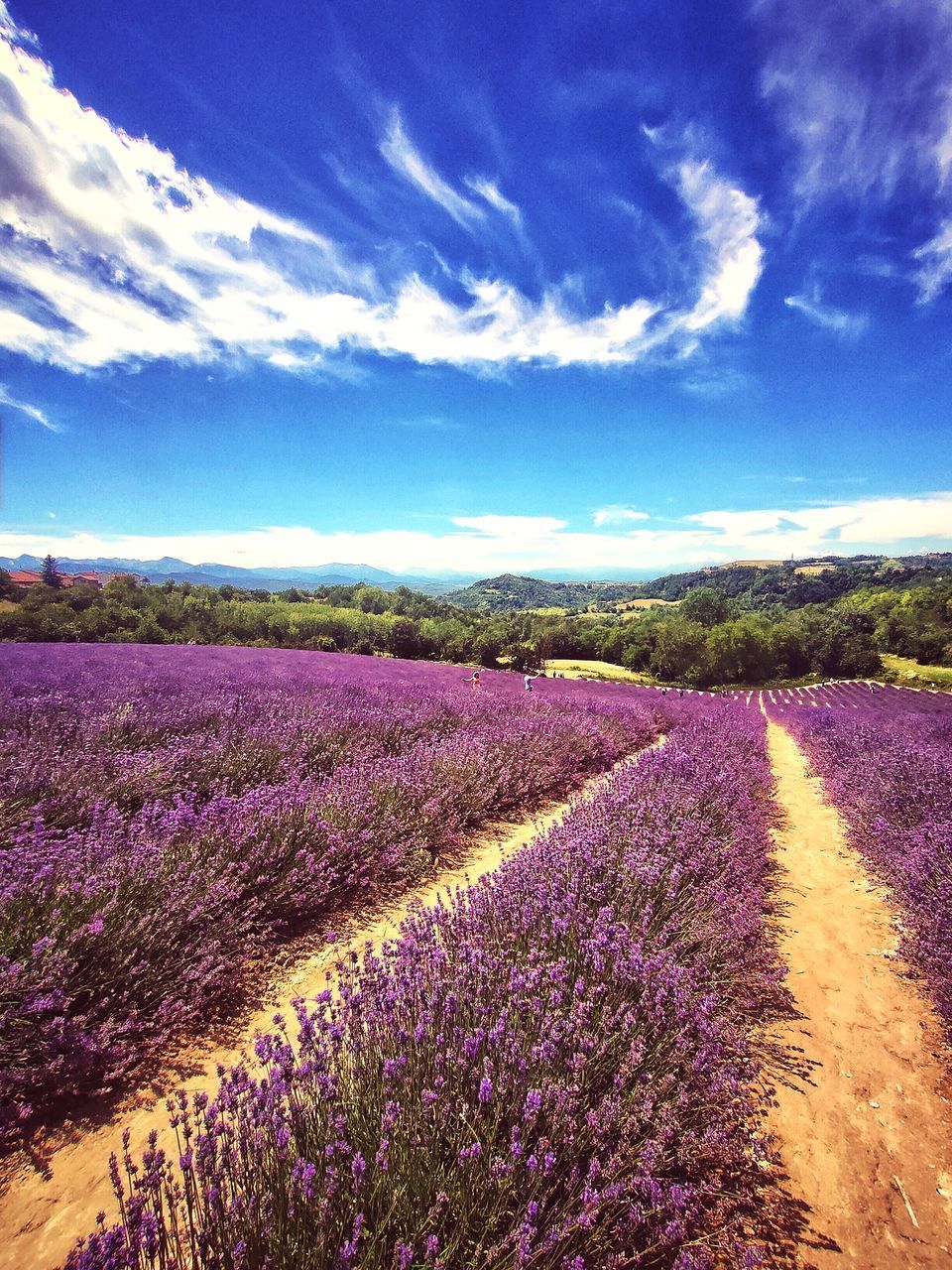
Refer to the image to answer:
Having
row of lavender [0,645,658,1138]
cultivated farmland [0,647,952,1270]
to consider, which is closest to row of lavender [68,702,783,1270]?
cultivated farmland [0,647,952,1270]

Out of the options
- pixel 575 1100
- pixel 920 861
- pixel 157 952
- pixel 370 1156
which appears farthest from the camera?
pixel 920 861

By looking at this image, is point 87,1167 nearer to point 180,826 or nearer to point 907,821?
point 180,826

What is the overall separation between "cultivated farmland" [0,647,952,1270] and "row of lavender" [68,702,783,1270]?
14 millimetres

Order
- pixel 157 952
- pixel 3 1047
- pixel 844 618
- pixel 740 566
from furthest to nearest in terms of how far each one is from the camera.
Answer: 1. pixel 740 566
2. pixel 844 618
3. pixel 157 952
4. pixel 3 1047

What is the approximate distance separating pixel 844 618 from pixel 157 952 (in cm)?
8266

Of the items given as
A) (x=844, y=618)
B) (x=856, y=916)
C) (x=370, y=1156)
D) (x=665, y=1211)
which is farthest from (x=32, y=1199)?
(x=844, y=618)

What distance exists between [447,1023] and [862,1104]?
211cm

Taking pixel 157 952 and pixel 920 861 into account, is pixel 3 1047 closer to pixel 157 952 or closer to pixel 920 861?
pixel 157 952

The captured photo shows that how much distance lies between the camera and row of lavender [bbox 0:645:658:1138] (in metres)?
2.19

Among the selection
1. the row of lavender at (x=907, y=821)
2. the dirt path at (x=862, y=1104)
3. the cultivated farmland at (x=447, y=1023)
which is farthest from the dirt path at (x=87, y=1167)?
the row of lavender at (x=907, y=821)

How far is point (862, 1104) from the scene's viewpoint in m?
2.30

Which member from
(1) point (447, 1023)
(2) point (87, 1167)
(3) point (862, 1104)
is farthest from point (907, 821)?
(2) point (87, 1167)

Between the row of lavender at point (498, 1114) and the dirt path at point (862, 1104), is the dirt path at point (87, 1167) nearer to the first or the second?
the row of lavender at point (498, 1114)

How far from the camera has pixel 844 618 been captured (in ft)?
219
